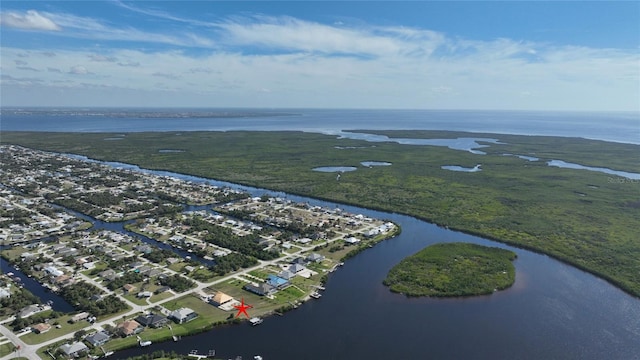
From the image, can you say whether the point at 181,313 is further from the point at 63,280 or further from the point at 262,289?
the point at 63,280

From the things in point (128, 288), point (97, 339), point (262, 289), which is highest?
point (262, 289)

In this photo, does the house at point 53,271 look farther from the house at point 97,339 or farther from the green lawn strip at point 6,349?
Result: the house at point 97,339

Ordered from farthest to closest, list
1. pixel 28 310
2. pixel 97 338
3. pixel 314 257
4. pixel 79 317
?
pixel 314 257, pixel 28 310, pixel 79 317, pixel 97 338

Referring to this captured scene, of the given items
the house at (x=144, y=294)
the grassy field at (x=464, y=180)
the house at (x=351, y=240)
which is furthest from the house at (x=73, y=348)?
the grassy field at (x=464, y=180)

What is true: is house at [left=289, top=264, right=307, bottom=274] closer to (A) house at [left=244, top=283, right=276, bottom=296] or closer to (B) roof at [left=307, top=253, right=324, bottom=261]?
(B) roof at [left=307, top=253, right=324, bottom=261]

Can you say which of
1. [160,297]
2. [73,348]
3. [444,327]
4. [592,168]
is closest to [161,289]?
[160,297]

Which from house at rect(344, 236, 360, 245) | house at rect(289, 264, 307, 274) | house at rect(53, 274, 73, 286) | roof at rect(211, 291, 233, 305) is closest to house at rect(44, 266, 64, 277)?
house at rect(53, 274, 73, 286)
